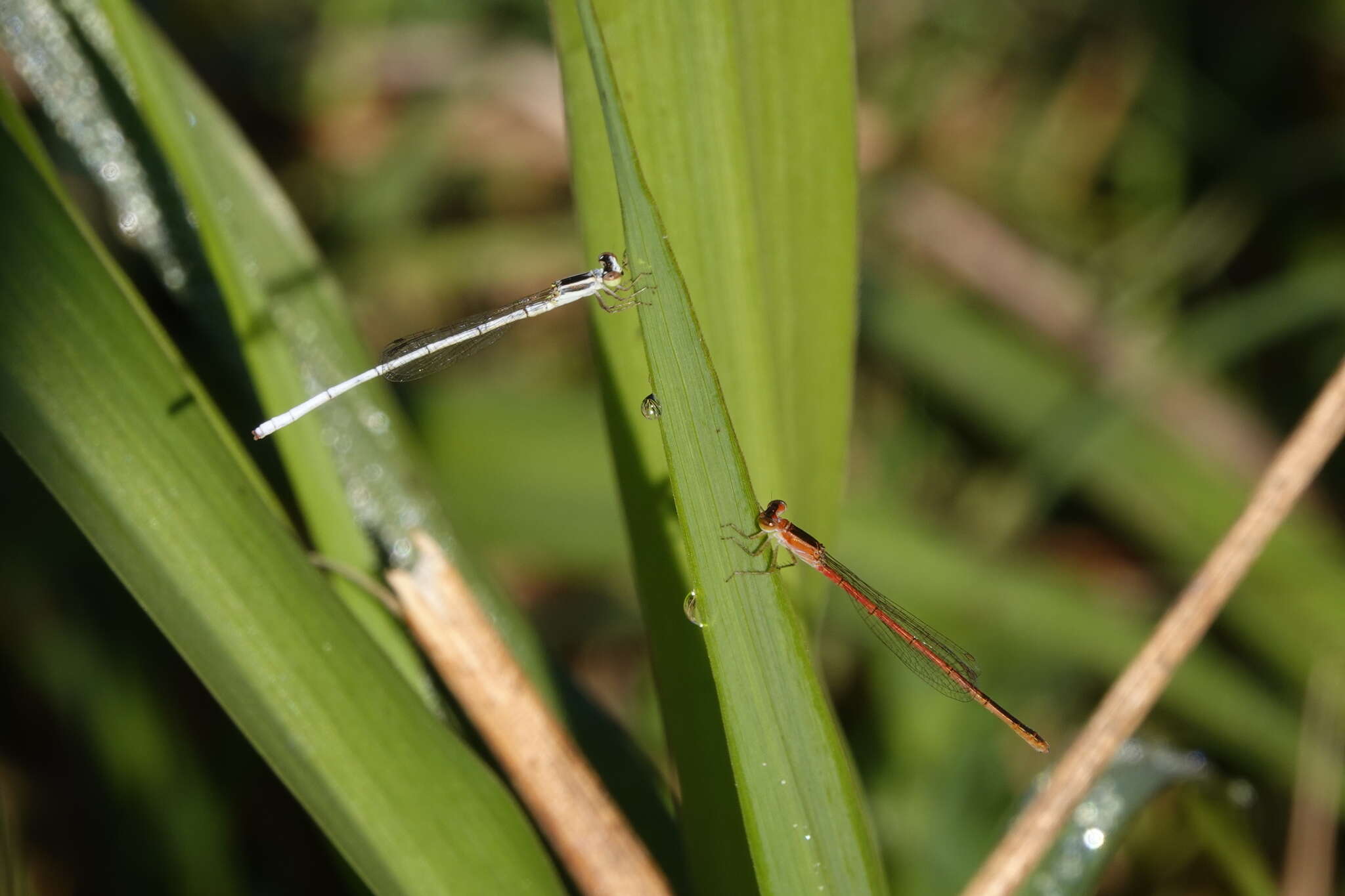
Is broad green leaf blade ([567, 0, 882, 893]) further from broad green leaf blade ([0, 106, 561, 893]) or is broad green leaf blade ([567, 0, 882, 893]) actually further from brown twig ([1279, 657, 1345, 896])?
brown twig ([1279, 657, 1345, 896])

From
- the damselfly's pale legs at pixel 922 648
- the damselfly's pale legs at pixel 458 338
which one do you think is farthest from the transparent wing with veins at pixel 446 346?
the damselfly's pale legs at pixel 922 648

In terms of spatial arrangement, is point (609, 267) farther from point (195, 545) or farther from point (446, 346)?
point (446, 346)

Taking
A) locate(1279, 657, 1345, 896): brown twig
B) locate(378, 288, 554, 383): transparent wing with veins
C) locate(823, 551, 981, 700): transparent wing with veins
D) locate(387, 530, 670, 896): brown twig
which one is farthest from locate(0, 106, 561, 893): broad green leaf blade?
locate(1279, 657, 1345, 896): brown twig

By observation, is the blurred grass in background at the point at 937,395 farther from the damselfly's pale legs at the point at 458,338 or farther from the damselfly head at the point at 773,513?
the damselfly head at the point at 773,513

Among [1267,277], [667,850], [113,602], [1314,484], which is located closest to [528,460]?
[113,602]

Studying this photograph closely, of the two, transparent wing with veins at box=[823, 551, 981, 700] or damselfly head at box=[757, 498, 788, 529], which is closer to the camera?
damselfly head at box=[757, 498, 788, 529]

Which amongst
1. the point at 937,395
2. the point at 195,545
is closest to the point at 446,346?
the point at 195,545

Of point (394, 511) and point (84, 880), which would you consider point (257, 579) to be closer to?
point (394, 511)

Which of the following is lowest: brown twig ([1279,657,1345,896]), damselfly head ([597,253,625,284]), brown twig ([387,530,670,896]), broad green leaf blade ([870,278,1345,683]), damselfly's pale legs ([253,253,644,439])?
brown twig ([1279,657,1345,896])
